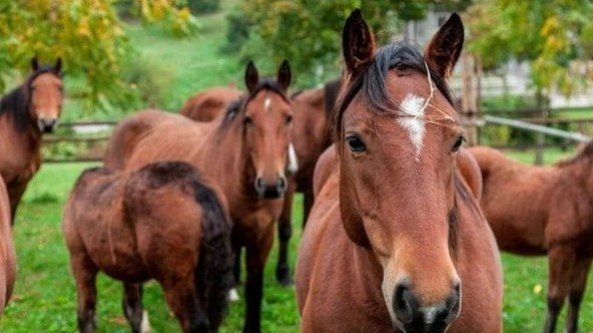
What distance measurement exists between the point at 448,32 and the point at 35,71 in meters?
7.29

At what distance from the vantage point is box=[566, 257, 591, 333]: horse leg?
5.66 metres

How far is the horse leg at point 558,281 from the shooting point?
5.68m

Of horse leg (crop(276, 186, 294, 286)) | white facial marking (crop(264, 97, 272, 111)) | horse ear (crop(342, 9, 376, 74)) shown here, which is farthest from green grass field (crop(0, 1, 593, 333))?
horse ear (crop(342, 9, 376, 74))

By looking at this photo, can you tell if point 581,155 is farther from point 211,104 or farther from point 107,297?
point 211,104

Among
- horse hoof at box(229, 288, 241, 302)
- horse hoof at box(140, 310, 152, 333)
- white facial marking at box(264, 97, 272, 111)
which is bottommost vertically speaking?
horse hoof at box(229, 288, 241, 302)

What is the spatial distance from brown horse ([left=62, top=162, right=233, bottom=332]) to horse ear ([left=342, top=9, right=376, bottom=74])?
2417 millimetres

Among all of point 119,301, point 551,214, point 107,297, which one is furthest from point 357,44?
point 107,297

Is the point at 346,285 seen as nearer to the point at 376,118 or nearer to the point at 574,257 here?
the point at 376,118

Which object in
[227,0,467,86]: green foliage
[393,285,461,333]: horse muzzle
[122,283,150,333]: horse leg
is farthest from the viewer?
[227,0,467,86]: green foliage

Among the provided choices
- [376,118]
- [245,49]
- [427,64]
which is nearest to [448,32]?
[427,64]

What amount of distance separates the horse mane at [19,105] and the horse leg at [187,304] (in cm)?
462

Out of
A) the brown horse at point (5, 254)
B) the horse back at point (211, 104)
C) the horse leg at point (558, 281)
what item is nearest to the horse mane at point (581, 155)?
the horse leg at point (558, 281)

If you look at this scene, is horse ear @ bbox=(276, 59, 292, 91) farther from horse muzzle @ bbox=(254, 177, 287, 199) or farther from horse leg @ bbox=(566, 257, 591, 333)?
horse leg @ bbox=(566, 257, 591, 333)

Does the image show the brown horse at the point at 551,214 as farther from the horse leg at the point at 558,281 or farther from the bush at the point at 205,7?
the bush at the point at 205,7
